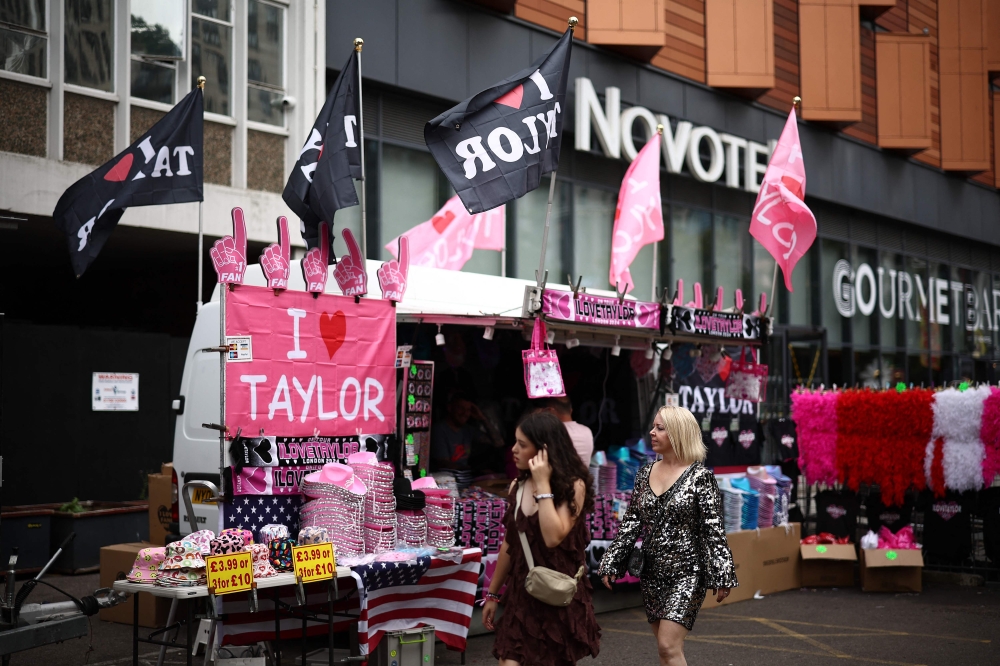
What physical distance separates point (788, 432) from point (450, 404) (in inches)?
196

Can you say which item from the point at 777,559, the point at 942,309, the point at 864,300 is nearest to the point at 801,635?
the point at 777,559

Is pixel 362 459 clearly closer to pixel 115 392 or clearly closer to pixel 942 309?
pixel 115 392

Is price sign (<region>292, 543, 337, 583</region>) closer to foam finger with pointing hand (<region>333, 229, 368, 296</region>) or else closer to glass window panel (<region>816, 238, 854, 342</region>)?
foam finger with pointing hand (<region>333, 229, 368, 296</region>)

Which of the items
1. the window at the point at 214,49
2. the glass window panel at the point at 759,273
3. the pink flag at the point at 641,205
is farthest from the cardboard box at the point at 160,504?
the glass window panel at the point at 759,273

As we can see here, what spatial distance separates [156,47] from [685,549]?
10.5 meters

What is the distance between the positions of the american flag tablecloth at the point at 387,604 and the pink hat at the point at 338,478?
0.56m

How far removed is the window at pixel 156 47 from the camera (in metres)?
13.3

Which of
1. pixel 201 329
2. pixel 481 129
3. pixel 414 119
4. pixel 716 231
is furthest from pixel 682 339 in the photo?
pixel 716 231

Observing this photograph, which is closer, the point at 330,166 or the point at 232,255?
the point at 232,255

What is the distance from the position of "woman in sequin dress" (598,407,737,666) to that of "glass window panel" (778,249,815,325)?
1845 centimetres

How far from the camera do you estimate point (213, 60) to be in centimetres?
1393

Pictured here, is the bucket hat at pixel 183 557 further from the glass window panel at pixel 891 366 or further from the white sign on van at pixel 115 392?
the glass window panel at pixel 891 366

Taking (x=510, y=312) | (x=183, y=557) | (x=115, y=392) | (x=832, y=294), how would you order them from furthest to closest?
(x=832, y=294) < (x=115, y=392) < (x=510, y=312) < (x=183, y=557)

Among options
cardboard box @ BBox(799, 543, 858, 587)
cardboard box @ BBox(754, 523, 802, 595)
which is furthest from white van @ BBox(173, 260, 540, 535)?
cardboard box @ BBox(799, 543, 858, 587)
